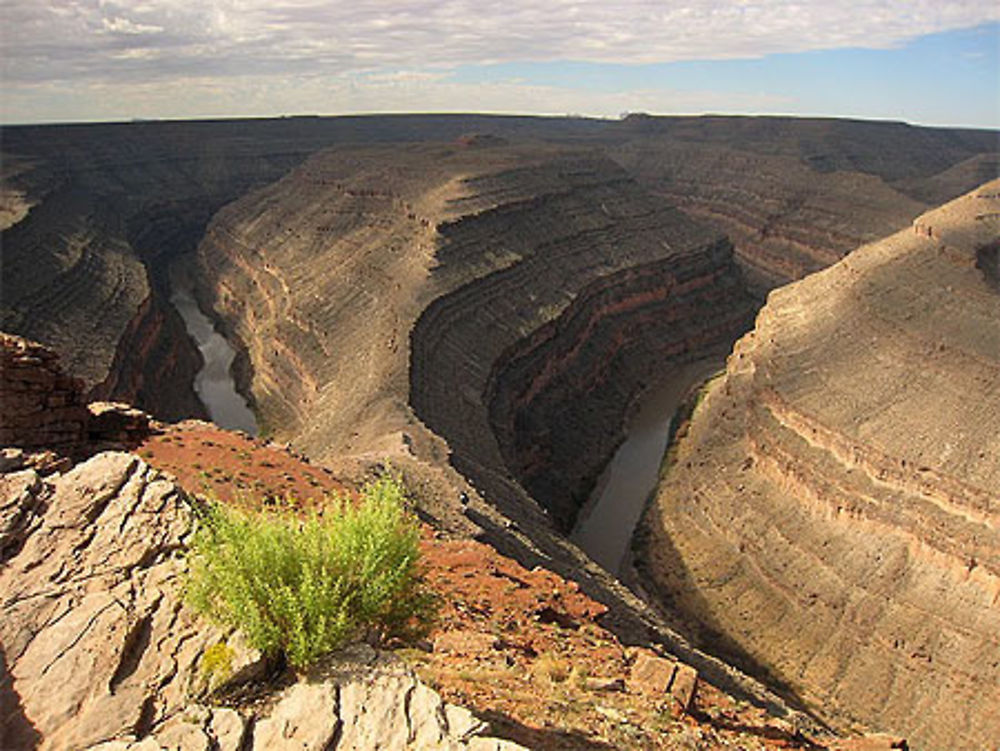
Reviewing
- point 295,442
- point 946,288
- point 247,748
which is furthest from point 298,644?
point 946,288

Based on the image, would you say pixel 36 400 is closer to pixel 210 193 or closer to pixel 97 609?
pixel 97 609

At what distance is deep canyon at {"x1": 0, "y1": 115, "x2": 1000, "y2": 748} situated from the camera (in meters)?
38.1

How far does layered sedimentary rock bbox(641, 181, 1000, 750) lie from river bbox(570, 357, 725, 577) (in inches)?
82.2

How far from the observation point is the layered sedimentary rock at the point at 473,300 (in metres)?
47.9

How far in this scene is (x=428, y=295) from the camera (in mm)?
57688

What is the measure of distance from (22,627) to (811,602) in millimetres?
33978

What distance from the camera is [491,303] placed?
6050 centimetres

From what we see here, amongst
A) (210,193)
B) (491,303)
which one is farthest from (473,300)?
(210,193)

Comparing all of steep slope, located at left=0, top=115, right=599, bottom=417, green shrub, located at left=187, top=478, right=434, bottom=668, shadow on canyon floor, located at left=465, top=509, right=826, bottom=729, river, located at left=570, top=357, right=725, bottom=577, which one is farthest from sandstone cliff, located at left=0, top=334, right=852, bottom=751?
steep slope, located at left=0, top=115, right=599, bottom=417

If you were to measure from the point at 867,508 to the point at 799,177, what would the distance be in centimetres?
8908

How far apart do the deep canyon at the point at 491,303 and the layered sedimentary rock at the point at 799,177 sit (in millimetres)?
574

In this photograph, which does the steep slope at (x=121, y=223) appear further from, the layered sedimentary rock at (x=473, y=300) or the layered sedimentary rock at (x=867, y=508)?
the layered sedimentary rock at (x=867, y=508)

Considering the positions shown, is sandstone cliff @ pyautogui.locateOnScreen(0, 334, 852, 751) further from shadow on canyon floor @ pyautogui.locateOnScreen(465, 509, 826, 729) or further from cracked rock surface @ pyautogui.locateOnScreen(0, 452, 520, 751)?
shadow on canyon floor @ pyautogui.locateOnScreen(465, 509, 826, 729)

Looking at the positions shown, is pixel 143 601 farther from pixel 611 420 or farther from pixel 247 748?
pixel 611 420
